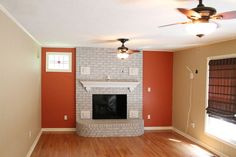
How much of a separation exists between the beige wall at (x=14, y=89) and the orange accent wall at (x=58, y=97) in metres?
1.84

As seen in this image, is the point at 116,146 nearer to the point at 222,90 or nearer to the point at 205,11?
the point at 222,90

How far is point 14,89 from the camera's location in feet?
11.1

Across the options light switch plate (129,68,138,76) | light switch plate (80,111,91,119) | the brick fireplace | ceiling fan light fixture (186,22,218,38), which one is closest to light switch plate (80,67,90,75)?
the brick fireplace

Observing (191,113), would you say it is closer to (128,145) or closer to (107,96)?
(128,145)

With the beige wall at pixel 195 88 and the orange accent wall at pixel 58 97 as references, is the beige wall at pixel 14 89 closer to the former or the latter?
the orange accent wall at pixel 58 97

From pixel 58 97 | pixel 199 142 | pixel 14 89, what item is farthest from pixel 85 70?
pixel 199 142

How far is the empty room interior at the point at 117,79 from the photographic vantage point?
2.80 meters

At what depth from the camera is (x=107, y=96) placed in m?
6.75

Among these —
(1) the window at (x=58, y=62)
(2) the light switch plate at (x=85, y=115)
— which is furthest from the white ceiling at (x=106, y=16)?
(2) the light switch plate at (x=85, y=115)

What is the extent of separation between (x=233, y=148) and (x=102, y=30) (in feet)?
10.9

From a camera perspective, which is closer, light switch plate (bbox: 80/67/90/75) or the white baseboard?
the white baseboard

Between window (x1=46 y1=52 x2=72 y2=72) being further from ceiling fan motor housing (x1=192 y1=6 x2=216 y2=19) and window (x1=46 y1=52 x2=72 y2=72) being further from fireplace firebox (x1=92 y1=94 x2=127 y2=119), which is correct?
ceiling fan motor housing (x1=192 y1=6 x2=216 y2=19)

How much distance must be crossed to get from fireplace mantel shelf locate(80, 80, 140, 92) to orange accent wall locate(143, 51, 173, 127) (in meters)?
0.50

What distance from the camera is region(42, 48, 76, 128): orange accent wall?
21.2ft
